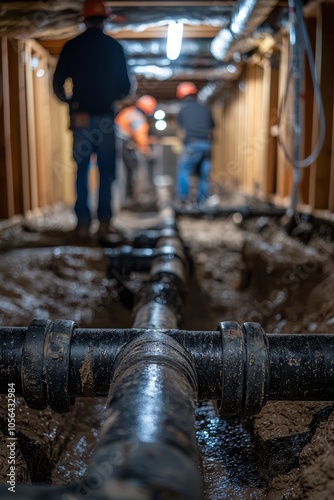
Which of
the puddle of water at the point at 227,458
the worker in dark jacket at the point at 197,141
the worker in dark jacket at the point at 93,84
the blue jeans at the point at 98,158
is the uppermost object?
the worker in dark jacket at the point at 197,141

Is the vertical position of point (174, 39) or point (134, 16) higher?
point (174, 39)

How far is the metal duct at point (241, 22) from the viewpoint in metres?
4.21

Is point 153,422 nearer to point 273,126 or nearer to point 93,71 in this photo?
point 93,71

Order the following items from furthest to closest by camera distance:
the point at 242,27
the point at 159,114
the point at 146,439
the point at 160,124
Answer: the point at 160,124 → the point at 159,114 → the point at 242,27 → the point at 146,439

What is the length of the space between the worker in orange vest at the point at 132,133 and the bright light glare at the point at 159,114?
5.61 meters

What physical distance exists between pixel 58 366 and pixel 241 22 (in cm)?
420

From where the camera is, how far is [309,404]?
1.75 meters

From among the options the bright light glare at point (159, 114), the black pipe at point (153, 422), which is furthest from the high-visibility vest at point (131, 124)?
the black pipe at point (153, 422)

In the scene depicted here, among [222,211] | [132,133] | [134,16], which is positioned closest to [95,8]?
[134,16]

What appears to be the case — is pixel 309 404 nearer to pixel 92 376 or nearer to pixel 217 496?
pixel 217 496

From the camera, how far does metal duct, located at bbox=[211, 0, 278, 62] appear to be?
4.21 metres

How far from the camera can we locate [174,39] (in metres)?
6.63

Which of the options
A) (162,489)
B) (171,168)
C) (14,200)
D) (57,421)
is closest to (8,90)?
(14,200)

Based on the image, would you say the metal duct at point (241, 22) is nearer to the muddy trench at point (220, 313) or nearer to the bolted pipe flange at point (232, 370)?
the muddy trench at point (220, 313)
